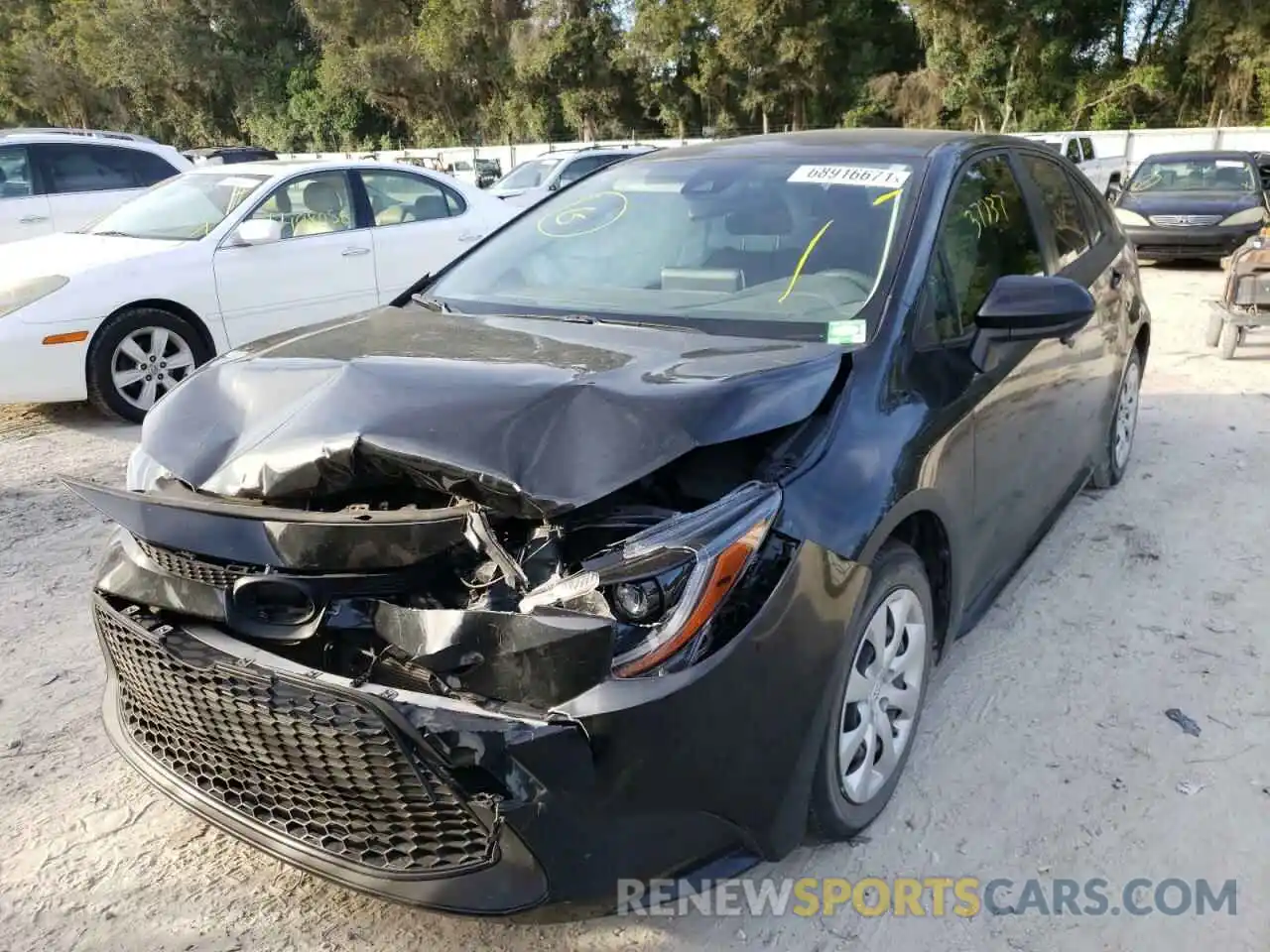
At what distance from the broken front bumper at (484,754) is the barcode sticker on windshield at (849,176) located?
1480 mm

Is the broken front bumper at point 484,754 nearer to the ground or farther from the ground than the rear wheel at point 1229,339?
farther from the ground

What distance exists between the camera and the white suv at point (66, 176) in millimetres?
9367

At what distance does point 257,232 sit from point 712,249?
4272mm

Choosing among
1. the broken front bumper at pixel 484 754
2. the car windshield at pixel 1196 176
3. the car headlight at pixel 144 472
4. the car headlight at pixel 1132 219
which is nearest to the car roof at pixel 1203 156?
the car windshield at pixel 1196 176

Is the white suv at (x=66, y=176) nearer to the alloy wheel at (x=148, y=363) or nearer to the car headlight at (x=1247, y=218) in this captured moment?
the alloy wheel at (x=148, y=363)

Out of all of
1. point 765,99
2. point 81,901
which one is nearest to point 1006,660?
point 81,901

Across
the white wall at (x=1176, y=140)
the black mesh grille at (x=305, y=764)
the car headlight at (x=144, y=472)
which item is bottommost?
the white wall at (x=1176, y=140)

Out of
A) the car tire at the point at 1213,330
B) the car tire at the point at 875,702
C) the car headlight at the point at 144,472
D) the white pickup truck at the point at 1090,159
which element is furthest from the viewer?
the white pickup truck at the point at 1090,159

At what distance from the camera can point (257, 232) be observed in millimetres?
6438

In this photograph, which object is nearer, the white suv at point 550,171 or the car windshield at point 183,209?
the car windshield at point 183,209

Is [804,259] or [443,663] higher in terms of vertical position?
[804,259]

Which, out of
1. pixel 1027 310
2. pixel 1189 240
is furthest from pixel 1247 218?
pixel 1027 310

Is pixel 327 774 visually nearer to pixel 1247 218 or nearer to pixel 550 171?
pixel 1247 218

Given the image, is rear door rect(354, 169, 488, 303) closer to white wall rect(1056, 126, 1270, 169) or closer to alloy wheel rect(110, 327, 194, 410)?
alloy wheel rect(110, 327, 194, 410)
